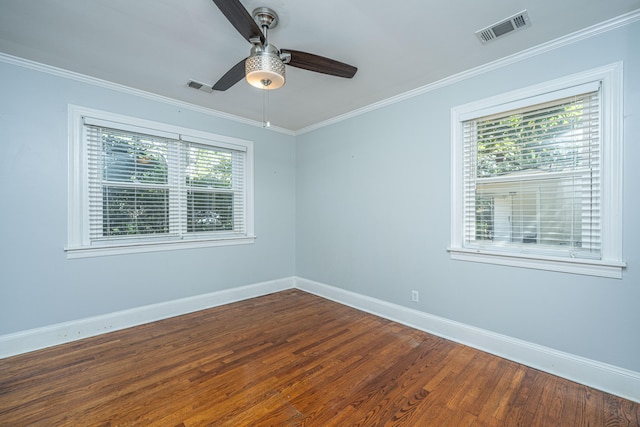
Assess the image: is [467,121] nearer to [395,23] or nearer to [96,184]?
[395,23]

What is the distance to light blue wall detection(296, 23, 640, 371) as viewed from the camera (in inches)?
77.2

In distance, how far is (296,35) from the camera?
2.12 m

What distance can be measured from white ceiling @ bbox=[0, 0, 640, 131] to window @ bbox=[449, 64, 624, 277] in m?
0.48

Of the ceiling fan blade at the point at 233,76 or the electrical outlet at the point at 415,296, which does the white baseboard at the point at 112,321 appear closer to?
the electrical outlet at the point at 415,296

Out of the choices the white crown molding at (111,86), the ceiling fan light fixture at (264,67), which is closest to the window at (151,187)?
the white crown molding at (111,86)

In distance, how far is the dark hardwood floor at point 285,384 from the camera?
68.6 inches

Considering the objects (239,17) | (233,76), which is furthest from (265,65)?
(233,76)

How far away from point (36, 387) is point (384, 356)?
2734 mm

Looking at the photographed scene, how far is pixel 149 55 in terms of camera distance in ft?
7.99

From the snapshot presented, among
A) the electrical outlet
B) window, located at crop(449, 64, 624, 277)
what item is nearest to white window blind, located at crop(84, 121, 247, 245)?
the electrical outlet

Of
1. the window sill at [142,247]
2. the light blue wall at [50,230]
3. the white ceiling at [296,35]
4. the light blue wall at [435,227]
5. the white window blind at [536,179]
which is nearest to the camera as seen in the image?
the white ceiling at [296,35]

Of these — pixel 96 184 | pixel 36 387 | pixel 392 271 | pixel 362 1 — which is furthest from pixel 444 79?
pixel 36 387

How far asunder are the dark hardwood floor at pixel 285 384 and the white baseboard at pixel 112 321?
0.36ft

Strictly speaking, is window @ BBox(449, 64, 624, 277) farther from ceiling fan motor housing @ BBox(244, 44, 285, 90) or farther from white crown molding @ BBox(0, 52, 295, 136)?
white crown molding @ BBox(0, 52, 295, 136)
